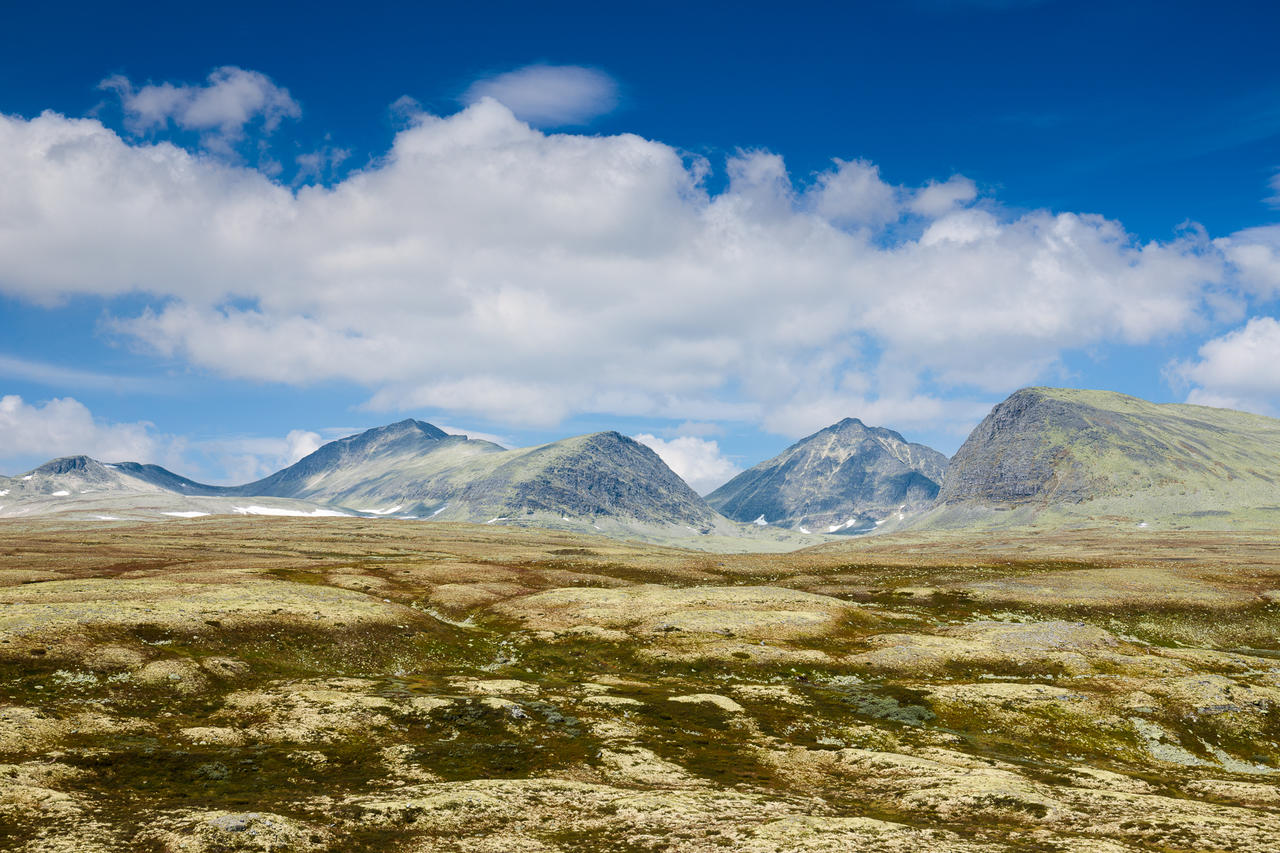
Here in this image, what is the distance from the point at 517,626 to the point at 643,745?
41.1 meters

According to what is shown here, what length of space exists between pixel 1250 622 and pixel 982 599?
28755mm

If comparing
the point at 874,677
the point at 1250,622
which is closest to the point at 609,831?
the point at 874,677

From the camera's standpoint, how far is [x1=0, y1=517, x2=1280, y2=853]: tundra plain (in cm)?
3228

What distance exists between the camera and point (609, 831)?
32.2 metres

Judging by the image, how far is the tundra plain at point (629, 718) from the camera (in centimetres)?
3228

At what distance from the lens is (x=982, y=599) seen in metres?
101

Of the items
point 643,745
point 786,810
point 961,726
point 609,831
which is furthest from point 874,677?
point 609,831

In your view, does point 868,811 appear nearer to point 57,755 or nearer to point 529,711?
point 529,711

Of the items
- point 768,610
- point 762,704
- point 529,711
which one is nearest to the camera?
point 529,711

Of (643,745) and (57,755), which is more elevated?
(57,755)

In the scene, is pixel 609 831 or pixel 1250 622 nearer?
pixel 609 831

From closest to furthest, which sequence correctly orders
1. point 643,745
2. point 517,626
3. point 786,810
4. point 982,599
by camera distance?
point 786,810 < point 643,745 < point 517,626 < point 982,599

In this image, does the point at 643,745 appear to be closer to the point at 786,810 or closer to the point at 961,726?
the point at 786,810

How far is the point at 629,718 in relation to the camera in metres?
51.4
